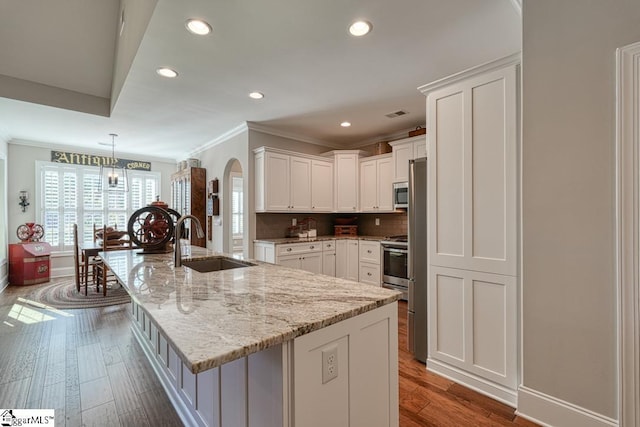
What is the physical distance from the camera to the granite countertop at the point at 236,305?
80cm

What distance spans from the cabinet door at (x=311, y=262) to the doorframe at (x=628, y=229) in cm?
→ 332

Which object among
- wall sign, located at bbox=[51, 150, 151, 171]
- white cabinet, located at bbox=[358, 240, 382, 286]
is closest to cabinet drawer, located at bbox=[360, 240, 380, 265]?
white cabinet, located at bbox=[358, 240, 382, 286]

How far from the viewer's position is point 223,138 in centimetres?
507

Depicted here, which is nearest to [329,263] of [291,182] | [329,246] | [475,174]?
[329,246]

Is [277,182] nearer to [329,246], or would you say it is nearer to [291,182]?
[291,182]

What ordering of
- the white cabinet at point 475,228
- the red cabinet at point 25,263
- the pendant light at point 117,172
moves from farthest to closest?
1. the pendant light at point 117,172
2. the red cabinet at point 25,263
3. the white cabinet at point 475,228

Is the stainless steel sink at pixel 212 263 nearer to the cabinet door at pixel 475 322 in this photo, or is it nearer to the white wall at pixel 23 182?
the cabinet door at pixel 475 322

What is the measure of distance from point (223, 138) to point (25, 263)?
13.8ft

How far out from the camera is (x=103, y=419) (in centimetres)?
181

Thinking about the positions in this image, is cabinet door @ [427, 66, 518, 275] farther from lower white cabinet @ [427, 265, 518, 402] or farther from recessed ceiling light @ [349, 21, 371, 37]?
recessed ceiling light @ [349, 21, 371, 37]

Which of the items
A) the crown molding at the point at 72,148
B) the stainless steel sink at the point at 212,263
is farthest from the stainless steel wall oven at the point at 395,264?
the crown molding at the point at 72,148

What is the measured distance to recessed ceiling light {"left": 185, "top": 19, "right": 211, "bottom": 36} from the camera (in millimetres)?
2049

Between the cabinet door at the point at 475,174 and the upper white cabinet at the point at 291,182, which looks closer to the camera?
the cabinet door at the point at 475,174
